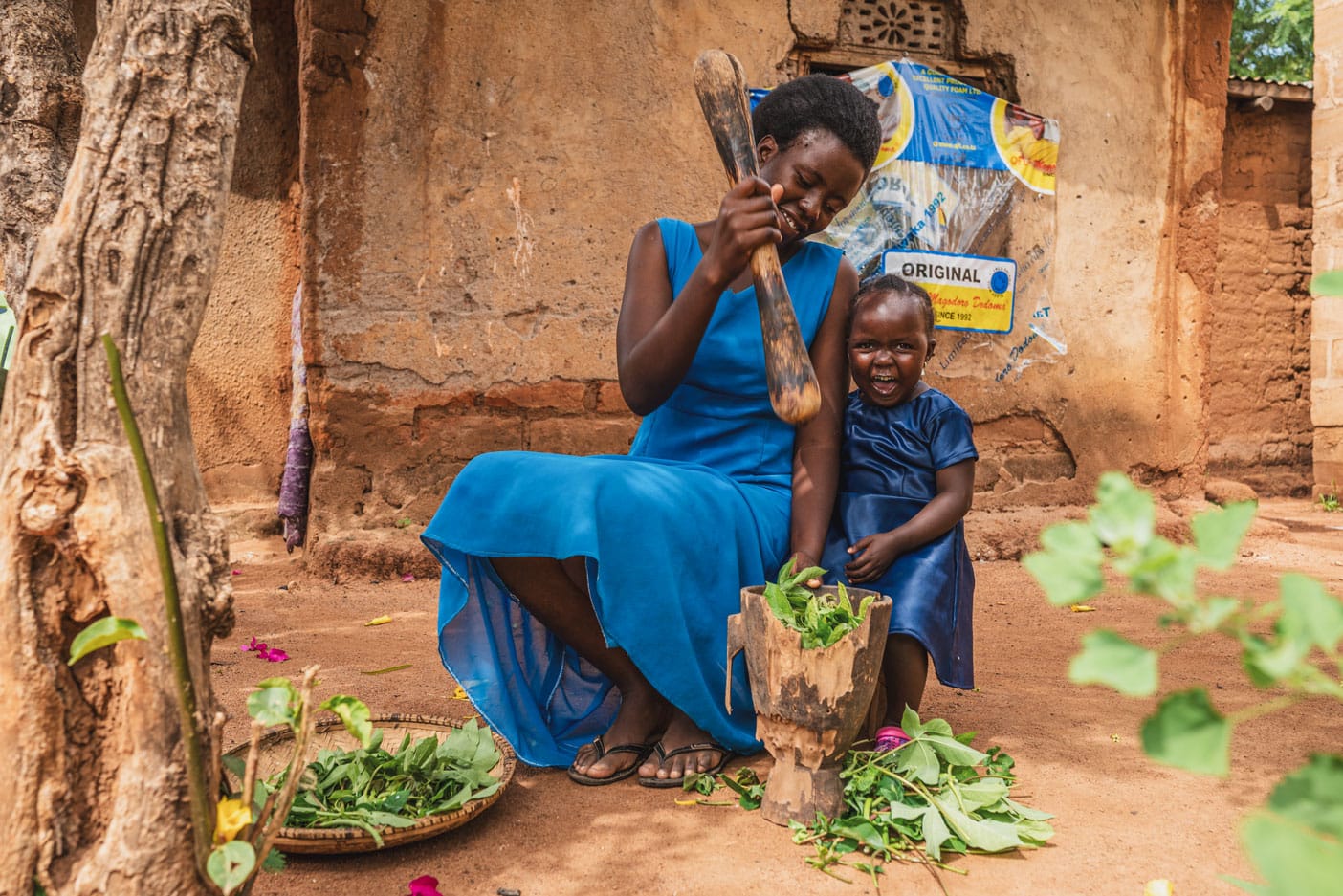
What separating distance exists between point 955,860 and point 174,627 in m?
1.28

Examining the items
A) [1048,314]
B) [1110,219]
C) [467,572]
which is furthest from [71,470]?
[1110,219]

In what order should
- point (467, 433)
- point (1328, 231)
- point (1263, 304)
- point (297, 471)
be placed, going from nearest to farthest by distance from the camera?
point (467, 433) → point (297, 471) → point (1328, 231) → point (1263, 304)

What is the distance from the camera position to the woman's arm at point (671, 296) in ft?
6.30

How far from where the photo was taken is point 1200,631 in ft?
1.79

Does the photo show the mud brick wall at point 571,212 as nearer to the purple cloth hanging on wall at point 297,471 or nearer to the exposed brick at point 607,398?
the exposed brick at point 607,398

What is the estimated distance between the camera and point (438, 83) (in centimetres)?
423

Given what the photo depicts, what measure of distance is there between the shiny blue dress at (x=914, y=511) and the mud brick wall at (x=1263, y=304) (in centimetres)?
663

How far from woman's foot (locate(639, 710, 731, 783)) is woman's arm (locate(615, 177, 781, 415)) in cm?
68

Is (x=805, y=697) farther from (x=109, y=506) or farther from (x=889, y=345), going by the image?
(x=109, y=506)

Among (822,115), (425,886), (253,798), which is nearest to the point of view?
(253,798)

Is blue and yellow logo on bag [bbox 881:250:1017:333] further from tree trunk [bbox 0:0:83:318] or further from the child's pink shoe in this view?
tree trunk [bbox 0:0:83:318]

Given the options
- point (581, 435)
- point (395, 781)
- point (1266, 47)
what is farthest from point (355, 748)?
point (1266, 47)

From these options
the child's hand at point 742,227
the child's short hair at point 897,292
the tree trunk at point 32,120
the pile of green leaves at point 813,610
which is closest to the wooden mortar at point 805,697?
the pile of green leaves at point 813,610

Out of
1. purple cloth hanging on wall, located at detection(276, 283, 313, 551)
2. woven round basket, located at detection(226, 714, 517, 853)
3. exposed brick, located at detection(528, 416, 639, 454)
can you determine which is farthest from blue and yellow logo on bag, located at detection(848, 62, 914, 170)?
woven round basket, located at detection(226, 714, 517, 853)
